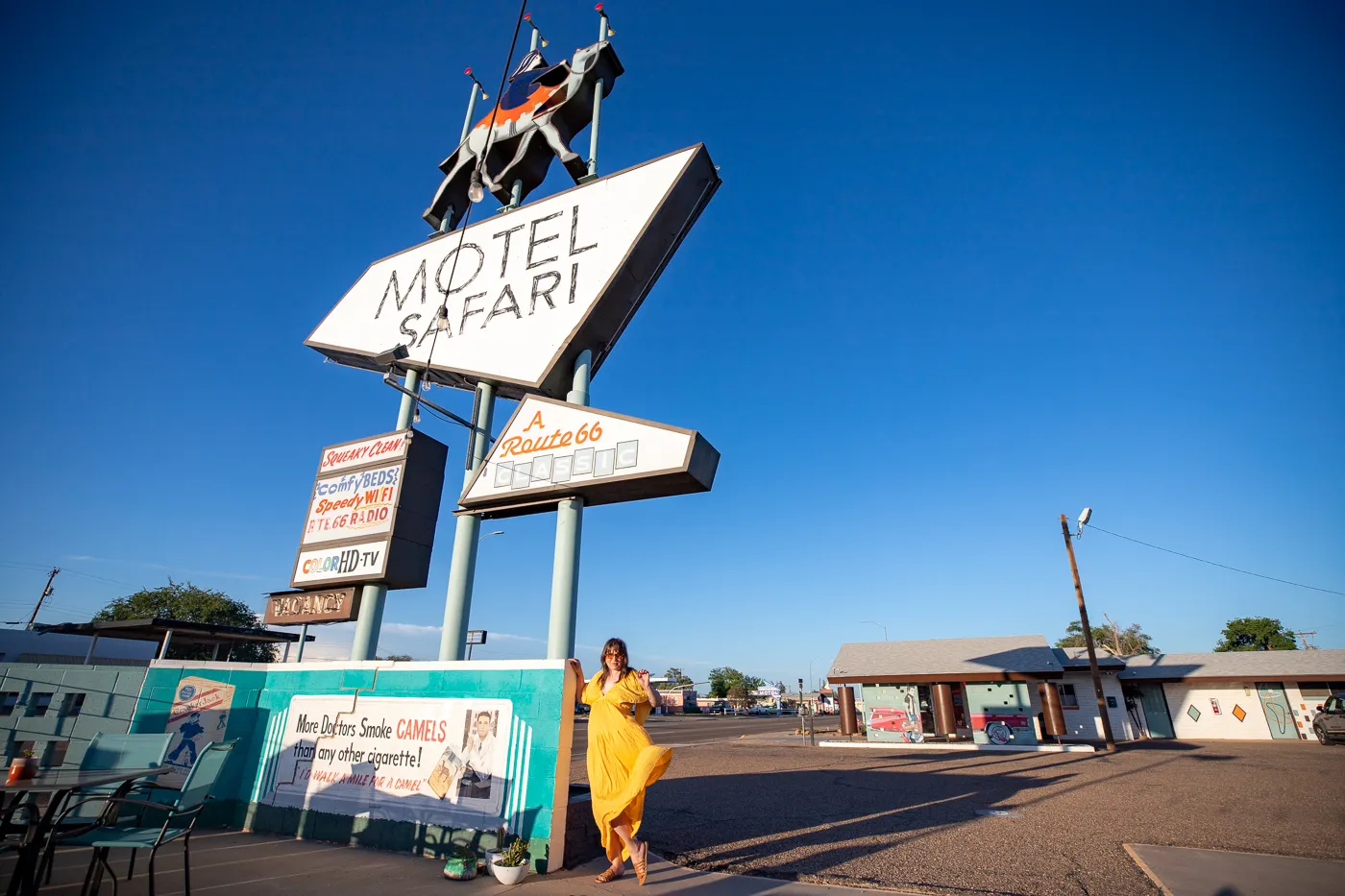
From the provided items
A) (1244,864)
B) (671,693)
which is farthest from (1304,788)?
(671,693)

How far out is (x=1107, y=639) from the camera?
6806 centimetres

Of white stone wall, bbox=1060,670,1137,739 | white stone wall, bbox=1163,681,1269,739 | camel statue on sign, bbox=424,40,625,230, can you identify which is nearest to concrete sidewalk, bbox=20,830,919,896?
camel statue on sign, bbox=424,40,625,230

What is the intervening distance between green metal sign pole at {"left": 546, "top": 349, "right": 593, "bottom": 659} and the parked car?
30.4m

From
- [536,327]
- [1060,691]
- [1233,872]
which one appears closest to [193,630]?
[536,327]

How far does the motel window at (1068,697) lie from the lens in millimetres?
27734

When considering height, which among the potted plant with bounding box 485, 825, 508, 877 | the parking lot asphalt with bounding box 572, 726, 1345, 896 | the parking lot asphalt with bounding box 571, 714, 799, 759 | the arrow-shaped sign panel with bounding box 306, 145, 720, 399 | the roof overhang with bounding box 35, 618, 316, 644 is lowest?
the parking lot asphalt with bounding box 571, 714, 799, 759

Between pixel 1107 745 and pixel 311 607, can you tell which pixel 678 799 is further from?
pixel 1107 745

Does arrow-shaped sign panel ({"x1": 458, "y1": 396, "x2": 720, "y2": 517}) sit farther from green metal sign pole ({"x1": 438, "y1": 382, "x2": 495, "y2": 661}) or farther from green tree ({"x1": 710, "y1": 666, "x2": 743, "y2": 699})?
green tree ({"x1": 710, "y1": 666, "x2": 743, "y2": 699})

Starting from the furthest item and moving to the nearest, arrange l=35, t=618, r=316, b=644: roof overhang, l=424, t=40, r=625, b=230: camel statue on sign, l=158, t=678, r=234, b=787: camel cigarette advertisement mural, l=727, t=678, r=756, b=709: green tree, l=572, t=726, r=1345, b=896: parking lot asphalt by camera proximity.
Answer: l=727, t=678, r=756, b=709: green tree
l=424, t=40, r=625, b=230: camel statue on sign
l=35, t=618, r=316, b=644: roof overhang
l=158, t=678, r=234, b=787: camel cigarette advertisement mural
l=572, t=726, r=1345, b=896: parking lot asphalt

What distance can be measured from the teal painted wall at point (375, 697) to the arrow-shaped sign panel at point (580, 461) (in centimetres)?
299

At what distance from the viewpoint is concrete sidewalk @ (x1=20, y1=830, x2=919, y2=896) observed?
16.2 feet

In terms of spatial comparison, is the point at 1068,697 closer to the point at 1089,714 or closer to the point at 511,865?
the point at 1089,714

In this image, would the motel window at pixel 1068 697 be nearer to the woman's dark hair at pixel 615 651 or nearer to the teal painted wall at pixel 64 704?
the woman's dark hair at pixel 615 651

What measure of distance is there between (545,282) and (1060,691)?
28555 mm
